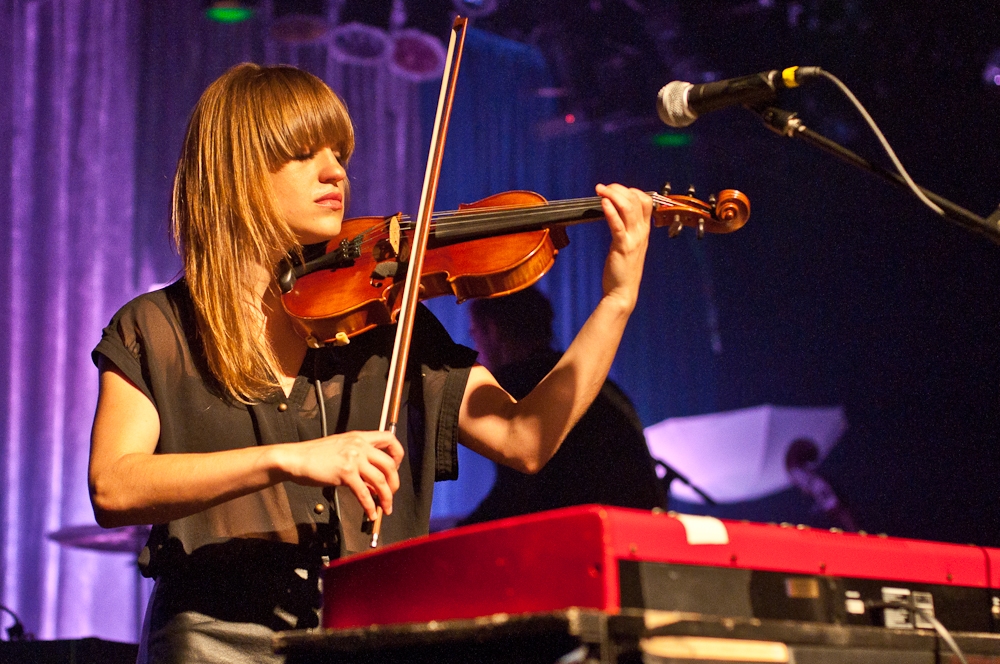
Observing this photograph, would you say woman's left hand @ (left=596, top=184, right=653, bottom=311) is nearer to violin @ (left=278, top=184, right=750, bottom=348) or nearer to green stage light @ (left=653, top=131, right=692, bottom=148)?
violin @ (left=278, top=184, right=750, bottom=348)

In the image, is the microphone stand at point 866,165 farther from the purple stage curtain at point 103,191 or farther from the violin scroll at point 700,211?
the purple stage curtain at point 103,191

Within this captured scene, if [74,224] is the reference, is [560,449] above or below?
below

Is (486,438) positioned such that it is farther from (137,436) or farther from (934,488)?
(934,488)

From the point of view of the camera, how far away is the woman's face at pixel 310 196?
1.58 m

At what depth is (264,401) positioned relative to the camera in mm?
1434

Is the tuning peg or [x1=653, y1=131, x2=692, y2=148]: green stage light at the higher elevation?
[x1=653, y1=131, x2=692, y2=148]: green stage light

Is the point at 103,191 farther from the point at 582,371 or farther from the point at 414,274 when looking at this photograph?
the point at 582,371

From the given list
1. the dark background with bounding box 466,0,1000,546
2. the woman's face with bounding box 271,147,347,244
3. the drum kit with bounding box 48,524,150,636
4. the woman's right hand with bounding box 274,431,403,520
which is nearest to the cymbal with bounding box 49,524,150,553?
the drum kit with bounding box 48,524,150,636

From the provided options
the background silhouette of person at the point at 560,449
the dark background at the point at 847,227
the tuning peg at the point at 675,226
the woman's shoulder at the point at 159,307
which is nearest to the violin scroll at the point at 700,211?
the tuning peg at the point at 675,226

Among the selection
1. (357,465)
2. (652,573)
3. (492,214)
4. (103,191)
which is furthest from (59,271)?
(652,573)

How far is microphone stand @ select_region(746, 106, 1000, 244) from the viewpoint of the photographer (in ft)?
3.81

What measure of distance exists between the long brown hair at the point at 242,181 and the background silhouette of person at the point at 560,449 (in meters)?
1.39

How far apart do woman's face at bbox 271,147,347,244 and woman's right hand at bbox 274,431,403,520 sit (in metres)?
0.58

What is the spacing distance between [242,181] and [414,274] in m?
0.39
